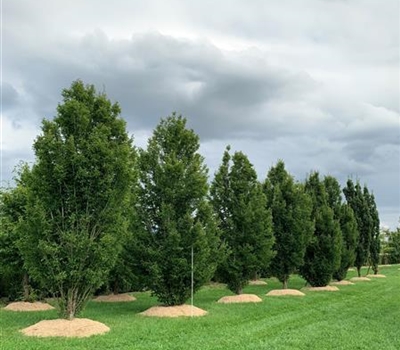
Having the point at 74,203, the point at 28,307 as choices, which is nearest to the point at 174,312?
the point at 74,203

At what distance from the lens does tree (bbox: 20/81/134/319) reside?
1321 cm

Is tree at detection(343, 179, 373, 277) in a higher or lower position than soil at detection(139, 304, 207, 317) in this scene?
higher

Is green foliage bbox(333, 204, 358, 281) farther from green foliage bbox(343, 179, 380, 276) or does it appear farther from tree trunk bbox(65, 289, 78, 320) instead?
tree trunk bbox(65, 289, 78, 320)

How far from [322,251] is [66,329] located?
762 inches

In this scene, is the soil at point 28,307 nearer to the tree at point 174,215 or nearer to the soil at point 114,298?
the soil at point 114,298

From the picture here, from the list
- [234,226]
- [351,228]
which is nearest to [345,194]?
[351,228]

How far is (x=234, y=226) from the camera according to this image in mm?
22344

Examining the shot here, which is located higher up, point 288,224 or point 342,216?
point 342,216

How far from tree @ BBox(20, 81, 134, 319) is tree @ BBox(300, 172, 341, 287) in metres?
16.7

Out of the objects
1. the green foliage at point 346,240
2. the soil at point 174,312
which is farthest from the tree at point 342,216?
the soil at point 174,312

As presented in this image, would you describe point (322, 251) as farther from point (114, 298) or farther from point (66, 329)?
point (66, 329)

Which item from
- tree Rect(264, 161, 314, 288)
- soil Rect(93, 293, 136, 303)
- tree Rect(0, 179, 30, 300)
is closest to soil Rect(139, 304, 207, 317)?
tree Rect(0, 179, 30, 300)

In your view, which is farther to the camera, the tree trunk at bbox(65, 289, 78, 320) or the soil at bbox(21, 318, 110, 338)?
the tree trunk at bbox(65, 289, 78, 320)

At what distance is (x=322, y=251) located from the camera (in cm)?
2858
